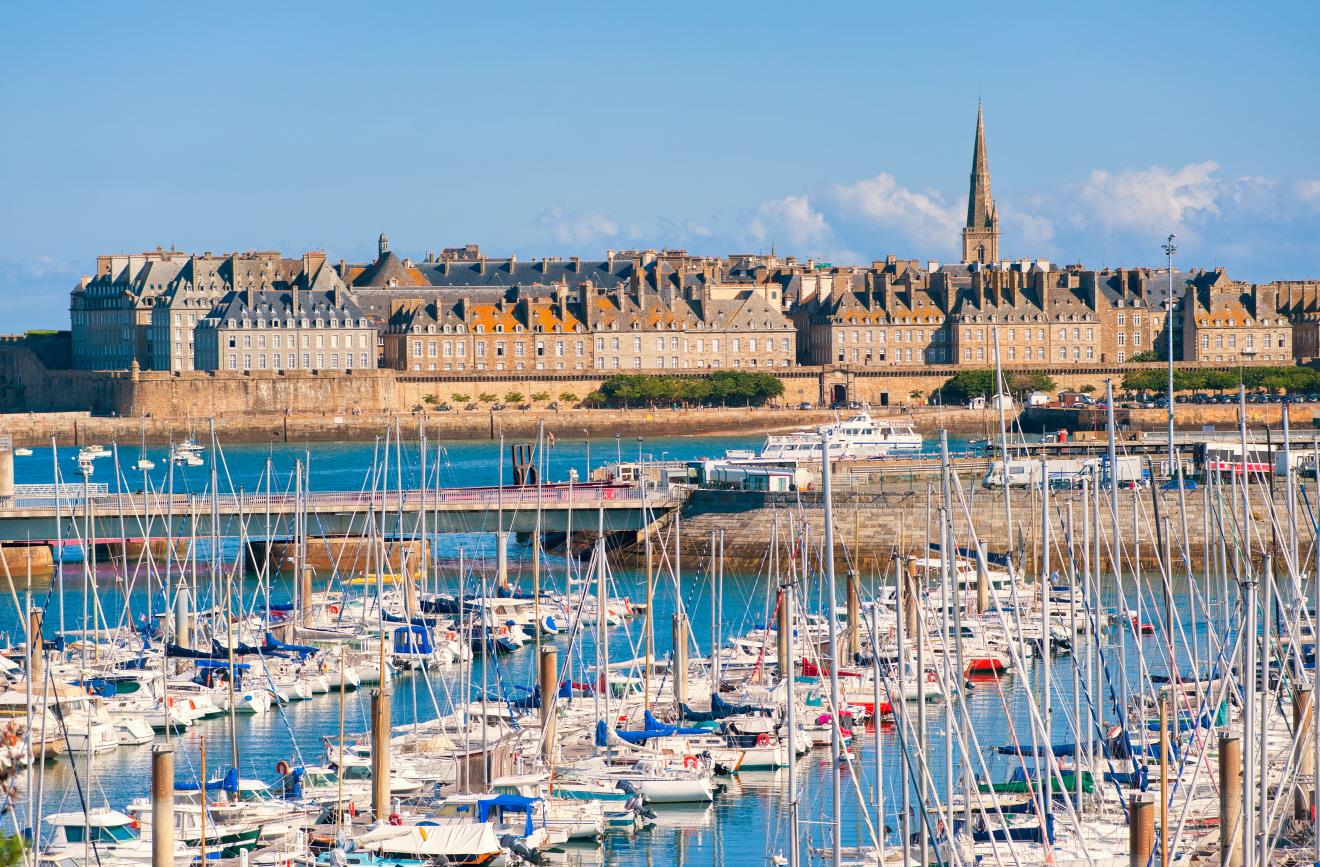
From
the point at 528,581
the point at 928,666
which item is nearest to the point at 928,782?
the point at 928,666

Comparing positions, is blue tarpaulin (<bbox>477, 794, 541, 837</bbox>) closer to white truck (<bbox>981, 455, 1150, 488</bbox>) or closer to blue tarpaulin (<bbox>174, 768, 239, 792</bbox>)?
blue tarpaulin (<bbox>174, 768, 239, 792</bbox>)

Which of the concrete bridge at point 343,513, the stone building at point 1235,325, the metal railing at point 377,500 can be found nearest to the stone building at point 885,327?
the stone building at point 1235,325

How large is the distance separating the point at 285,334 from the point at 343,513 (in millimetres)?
52068

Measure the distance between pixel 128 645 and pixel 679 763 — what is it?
9268 mm

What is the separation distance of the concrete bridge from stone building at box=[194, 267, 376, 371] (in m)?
49.6

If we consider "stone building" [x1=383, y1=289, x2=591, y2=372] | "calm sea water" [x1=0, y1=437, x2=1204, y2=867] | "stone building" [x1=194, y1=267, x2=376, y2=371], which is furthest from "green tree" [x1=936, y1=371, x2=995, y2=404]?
"calm sea water" [x1=0, y1=437, x2=1204, y2=867]

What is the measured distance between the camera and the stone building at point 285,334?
9006 centimetres

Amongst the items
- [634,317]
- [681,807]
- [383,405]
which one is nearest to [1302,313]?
[634,317]

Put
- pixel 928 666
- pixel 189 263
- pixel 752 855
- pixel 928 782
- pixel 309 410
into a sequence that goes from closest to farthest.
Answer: pixel 928 782, pixel 752 855, pixel 928 666, pixel 309 410, pixel 189 263

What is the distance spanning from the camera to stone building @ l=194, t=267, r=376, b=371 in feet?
295

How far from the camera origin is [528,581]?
38125 millimetres

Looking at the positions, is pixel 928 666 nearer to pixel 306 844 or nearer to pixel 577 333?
pixel 306 844

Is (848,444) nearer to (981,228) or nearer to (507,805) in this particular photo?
(507,805)

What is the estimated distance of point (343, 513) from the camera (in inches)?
1547
